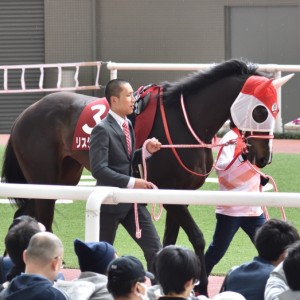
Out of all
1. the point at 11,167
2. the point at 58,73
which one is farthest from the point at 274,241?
the point at 58,73

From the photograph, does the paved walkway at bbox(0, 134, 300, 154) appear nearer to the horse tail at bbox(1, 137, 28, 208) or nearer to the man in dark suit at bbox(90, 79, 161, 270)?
the horse tail at bbox(1, 137, 28, 208)

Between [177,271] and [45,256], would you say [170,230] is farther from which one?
[177,271]

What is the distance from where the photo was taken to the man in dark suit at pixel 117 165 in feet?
20.6

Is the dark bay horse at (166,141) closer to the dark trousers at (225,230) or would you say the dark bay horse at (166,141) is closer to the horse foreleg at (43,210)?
the horse foreleg at (43,210)

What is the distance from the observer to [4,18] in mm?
21719

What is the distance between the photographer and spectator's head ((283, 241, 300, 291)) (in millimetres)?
4023

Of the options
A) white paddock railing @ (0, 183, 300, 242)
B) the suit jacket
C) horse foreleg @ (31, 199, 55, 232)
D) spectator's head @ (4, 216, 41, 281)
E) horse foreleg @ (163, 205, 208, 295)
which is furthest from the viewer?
horse foreleg @ (31, 199, 55, 232)

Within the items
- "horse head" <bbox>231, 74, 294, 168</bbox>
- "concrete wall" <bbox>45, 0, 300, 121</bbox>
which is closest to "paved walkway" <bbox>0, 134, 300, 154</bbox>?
"concrete wall" <bbox>45, 0, 300, 121</bbox>

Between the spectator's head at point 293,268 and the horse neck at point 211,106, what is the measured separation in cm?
355

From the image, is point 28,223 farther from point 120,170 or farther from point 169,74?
point 169,74

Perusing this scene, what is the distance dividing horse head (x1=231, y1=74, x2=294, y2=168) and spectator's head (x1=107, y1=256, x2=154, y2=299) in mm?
3552

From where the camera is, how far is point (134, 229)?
21.3 feet

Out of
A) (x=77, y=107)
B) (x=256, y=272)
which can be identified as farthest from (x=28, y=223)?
(x=77, y=107)

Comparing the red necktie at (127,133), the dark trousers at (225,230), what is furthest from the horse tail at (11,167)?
the red necktie at (127,133)
